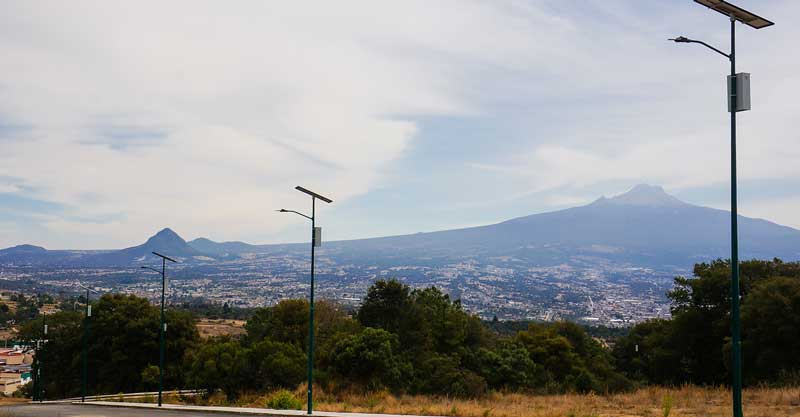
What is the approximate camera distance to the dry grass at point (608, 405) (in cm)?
2122

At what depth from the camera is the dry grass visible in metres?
21.2

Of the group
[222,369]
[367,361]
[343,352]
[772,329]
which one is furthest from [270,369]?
[772,329]

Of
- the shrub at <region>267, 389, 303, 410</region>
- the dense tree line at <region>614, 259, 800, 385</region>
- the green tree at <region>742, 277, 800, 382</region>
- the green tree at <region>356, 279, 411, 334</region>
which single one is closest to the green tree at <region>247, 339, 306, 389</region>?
the shrub at <region>267, 389, 303, 410</region>

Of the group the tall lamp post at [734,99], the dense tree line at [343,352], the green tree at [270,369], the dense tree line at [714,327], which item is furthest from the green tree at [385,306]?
the tall lamp post at [734,99]

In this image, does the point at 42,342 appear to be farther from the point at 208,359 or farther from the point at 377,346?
the point at 377,346

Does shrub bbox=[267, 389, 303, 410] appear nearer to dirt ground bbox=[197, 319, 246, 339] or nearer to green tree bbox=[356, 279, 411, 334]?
green tree bbox=[356, 279, 411, 334]

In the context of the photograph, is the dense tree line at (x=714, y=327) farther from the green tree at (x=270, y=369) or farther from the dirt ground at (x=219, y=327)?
the dirt ground at (x=219, y=327)

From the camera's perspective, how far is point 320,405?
29484 millimetres

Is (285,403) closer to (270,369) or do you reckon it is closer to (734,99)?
(270,369)

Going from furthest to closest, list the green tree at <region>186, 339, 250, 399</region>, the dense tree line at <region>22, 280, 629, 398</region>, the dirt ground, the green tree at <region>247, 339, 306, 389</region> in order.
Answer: the dirt ground
the dense tree line at <region>22, 280, 629, 398</region>
the green tree at <region>186, 339, 250, 399</region>
the green tree at <region>247, 339, 306, 389</region>

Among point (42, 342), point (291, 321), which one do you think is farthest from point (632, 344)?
point (42, 342)

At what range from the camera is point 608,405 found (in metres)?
24.2

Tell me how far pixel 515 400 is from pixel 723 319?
21.2m

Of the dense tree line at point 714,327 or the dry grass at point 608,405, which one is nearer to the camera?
the dry grass at point 608,405
